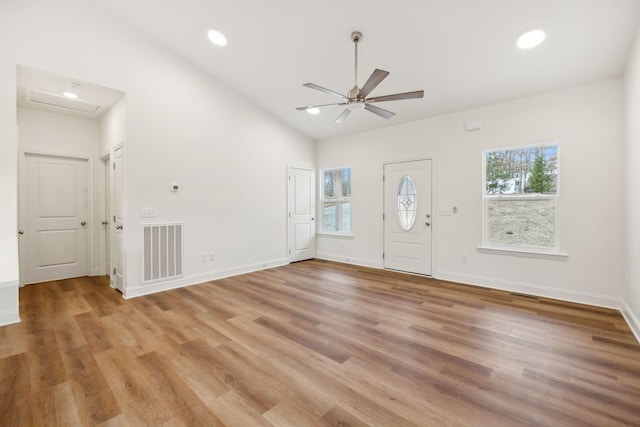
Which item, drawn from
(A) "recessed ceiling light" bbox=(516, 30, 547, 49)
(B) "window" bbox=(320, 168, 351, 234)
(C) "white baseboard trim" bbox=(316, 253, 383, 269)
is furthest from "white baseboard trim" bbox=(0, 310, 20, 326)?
(A) "recessed ceiling light" bbox=(516, 30, 547, 49)

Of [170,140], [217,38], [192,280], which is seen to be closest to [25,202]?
[170,140]

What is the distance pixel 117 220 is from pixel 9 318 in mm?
1704

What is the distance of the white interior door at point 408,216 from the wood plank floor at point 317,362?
1.31 m

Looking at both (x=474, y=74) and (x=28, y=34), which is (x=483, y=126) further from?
(x=28, y=34)

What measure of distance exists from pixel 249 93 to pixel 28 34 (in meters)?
2.80

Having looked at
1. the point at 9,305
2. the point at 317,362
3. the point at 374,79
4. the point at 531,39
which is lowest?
the point at 317,362

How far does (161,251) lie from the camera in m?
4.25

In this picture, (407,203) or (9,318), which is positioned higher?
(407,203)

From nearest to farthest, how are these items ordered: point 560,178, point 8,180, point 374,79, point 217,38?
point 374,79, point 8,180, point 560,178, point 217,38

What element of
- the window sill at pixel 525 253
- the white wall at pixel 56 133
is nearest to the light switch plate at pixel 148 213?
the white wall at pixel 56 133

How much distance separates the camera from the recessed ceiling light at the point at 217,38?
12.4 ft

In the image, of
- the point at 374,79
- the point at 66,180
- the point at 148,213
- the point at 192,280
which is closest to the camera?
the point at 374,79

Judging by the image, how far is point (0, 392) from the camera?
191 cm

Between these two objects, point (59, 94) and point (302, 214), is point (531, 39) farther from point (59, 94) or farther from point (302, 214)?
point (59, 94)
